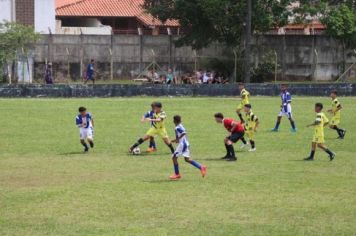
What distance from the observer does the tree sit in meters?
57.5

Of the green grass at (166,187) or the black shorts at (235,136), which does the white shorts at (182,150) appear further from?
the black shorts at (235,136)

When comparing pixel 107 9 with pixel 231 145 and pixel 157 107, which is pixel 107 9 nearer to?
pixel 157 107

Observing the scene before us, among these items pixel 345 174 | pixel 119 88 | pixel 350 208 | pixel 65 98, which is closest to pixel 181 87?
pixel 119 88

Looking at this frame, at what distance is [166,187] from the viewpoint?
19359 millimetres

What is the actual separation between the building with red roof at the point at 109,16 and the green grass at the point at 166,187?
41466 mm

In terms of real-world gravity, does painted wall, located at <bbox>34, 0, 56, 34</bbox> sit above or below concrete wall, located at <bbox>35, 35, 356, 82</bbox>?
above

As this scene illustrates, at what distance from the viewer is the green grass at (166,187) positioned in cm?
1517

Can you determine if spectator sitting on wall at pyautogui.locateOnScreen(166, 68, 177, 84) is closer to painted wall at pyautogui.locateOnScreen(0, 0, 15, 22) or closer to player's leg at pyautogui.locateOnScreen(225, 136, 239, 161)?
painted wall at pyautogui.locateOnScreen(0, 0, 15, 22)

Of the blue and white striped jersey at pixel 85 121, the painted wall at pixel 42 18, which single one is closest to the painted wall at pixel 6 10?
the painted wall at pixel 42 18

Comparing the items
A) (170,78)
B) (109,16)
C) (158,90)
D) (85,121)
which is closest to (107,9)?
(109,16)

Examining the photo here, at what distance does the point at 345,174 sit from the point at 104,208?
311 inches

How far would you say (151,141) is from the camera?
2706 cm

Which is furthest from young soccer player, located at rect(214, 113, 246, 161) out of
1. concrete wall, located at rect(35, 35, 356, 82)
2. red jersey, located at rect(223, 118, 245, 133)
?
concrete wall, located at rect(35, 35, 356, 82)

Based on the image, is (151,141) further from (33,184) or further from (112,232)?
(112,232)
